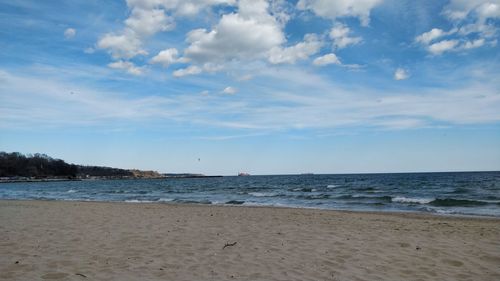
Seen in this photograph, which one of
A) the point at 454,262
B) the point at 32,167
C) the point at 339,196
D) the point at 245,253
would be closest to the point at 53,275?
the point at 245,253

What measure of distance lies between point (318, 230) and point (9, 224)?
965cm

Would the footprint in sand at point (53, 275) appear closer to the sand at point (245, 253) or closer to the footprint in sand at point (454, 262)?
the sand at point (245, 253)

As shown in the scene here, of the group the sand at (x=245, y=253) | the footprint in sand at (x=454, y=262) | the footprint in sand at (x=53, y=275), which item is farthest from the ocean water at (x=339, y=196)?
the footprint in sand at (x=53, y=275)

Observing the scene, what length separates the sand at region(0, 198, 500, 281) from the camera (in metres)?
6.27

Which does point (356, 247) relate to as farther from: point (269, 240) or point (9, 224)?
point (9, 224)

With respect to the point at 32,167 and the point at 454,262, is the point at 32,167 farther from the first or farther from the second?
the point at 454,262

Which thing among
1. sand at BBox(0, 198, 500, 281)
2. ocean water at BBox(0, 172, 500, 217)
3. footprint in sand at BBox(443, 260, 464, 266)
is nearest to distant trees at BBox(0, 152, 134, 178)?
ocean water at BBox(0, 172, 500, 217)

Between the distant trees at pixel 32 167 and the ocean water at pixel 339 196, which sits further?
the distant trees at pixel 32 167

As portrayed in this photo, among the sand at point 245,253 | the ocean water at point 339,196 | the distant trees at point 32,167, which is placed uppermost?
the distant trees at point 32,167

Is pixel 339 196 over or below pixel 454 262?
below

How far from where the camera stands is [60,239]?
9.17 metres

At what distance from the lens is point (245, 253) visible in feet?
25.6

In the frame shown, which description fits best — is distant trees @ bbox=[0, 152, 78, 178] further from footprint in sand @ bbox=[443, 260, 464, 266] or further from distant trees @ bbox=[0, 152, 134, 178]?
footprint in sand @ bbox=[443, 260, 464, 266]

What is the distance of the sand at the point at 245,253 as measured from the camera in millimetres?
6266
